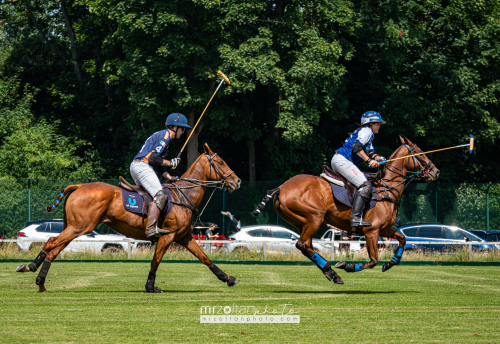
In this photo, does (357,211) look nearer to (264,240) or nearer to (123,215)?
(123,215)

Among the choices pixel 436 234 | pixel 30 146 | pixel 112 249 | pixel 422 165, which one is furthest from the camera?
pixel 30 146

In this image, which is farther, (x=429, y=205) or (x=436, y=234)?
(x=429, y=205)

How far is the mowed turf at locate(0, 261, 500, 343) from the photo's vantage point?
276 inches

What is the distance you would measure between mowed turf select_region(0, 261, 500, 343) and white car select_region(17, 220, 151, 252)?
7686 mm

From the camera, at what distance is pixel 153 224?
36.3 ft

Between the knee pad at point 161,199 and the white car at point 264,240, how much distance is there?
10288 mm

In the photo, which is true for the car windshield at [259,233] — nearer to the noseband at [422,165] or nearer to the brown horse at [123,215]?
the noseband at [422,165]

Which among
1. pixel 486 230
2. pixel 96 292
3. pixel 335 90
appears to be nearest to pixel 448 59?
pixel 335 90

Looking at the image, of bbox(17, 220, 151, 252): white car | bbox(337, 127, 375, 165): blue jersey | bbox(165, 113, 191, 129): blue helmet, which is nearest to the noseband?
bbox(337, 127, 375, 165): blue jersey

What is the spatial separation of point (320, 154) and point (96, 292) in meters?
22.8

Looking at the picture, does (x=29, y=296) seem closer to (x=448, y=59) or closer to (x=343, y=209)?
(x=343, y=209)

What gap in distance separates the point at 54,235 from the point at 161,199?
14390 mm

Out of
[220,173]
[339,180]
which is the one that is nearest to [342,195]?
[339,180]

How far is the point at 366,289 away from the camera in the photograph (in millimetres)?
12156
